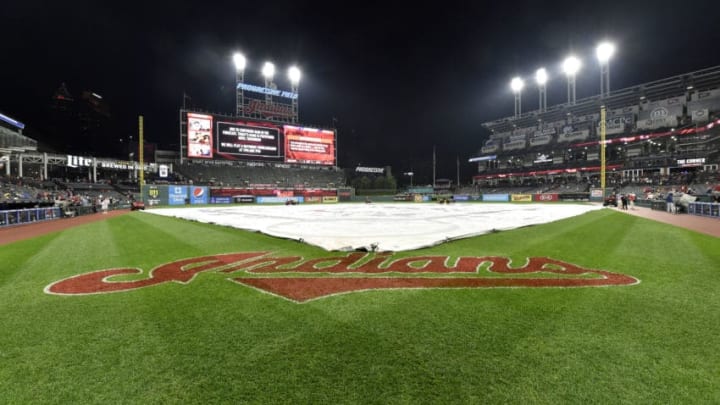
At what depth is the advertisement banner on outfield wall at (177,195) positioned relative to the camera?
4116cm

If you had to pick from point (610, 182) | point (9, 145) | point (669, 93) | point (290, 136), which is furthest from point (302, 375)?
point (669, 93)

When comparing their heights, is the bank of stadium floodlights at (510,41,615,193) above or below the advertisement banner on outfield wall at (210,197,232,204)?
above

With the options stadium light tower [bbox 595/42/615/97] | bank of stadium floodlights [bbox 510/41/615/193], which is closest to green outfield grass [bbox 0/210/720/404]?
bank of stadium floodlights [bbox 510/41/615/193]

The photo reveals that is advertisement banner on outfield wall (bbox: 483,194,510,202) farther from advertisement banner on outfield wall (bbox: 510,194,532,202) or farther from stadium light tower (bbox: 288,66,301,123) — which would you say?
stadium light tower (bbox: 288,66,301,123)

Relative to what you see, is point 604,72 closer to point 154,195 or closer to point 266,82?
point 266,82

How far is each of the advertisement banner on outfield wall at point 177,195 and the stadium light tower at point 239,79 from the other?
50.2 feet

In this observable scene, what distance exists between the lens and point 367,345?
8.96 feet

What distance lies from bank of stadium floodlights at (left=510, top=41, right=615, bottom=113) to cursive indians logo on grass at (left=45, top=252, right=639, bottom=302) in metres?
54.8

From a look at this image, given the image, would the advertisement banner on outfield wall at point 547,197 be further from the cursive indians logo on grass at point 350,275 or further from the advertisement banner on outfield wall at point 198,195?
the advertisement banner on outfield wall at point 198,195

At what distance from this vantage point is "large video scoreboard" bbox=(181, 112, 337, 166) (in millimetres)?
44406

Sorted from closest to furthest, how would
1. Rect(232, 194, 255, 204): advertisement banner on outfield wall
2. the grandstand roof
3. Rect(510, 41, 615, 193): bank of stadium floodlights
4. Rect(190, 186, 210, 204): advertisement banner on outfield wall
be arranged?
Rect(190, 186, 210, 204): advertisement banner on outfield wall
Rect(510, 41, 615, 193): bank of stadium floodlights
Rect(232, 194, 255, 204): advertisement banner on outfield wall
the grandstand roof

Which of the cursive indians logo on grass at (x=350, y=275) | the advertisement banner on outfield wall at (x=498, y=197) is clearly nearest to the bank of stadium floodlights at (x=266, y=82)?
the advertisement banner on outfield wall at (x=498, y=197)

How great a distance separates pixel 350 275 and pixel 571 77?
78.8m

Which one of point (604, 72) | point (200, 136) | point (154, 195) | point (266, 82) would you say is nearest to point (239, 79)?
point (266, 82)
